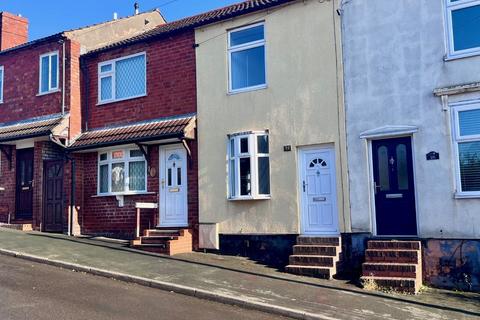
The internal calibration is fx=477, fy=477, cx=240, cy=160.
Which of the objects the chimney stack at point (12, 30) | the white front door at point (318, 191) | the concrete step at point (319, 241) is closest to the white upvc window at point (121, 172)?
the white front door at point (318, 191)

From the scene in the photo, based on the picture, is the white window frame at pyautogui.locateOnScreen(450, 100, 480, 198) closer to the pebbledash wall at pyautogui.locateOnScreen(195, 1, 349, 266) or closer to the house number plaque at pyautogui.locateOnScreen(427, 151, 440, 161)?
the house number plaque at pyautogui.locateOnScreen(427, 151, 440, 161)

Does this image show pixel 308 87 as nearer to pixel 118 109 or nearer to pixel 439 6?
pixel 439 6

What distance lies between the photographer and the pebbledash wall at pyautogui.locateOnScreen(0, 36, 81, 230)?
46.5ft

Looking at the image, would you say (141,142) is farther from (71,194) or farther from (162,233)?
(71,194)

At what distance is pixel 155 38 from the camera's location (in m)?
13.2

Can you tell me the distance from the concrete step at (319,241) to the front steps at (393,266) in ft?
2.48

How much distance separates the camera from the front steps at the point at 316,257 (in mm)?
9516

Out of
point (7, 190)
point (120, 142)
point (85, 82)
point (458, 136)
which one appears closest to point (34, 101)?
point (85, 82)

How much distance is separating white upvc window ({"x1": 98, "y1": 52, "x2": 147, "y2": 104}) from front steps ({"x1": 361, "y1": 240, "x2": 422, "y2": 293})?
764 cm

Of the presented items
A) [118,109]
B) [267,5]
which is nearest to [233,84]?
[267,5]

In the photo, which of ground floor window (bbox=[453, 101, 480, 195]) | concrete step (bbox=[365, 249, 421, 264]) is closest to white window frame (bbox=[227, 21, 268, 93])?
ground floor window (bbox=[453, 101, 480, 195])

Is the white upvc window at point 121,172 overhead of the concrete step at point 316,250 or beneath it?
overhead

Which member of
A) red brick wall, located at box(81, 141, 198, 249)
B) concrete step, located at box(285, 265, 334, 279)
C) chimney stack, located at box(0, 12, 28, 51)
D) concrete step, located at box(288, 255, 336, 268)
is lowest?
concrete step, located at box(285, 265, 334, 279)

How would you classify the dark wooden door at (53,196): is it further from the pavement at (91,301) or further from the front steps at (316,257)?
the front steps at (316,257)
